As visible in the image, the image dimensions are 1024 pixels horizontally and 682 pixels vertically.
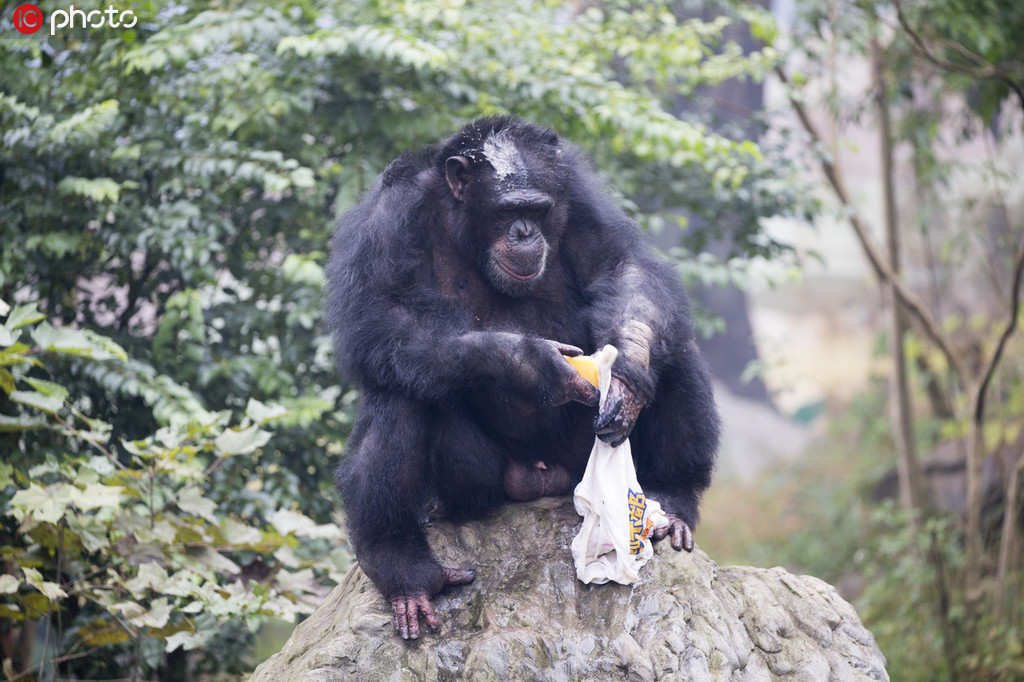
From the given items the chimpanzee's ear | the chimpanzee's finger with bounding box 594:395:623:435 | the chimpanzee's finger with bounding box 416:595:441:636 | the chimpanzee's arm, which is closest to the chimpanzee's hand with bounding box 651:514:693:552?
the chimpanzee's finger with bounding box 594:395:623:435

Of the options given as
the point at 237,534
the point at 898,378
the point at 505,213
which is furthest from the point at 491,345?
the point at 898,378

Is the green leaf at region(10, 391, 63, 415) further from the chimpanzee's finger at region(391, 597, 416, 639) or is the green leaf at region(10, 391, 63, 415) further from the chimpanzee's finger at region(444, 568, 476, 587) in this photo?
the chimpanzee's finger at region(444, 568, 476, 587)

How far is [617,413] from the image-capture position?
12.2 ft

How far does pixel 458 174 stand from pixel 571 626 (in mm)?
2089

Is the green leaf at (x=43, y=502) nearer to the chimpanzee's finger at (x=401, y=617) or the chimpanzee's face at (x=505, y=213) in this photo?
the chimpanzee's finger at (x=401, y=617)

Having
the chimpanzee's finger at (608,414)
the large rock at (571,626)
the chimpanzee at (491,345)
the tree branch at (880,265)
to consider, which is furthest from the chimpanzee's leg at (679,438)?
the tree branch at (880,265)

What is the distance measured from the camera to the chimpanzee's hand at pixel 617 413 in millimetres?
3699

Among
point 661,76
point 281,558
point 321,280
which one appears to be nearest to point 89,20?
point 321,280

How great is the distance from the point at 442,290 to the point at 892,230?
257 inches

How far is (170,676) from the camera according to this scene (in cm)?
552

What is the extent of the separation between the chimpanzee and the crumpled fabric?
0.09 meters

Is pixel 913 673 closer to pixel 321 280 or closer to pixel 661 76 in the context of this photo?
pixel 661 76

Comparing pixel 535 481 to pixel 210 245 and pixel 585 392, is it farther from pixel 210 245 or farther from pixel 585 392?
pixel 210 245

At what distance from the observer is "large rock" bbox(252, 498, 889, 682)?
347cm
